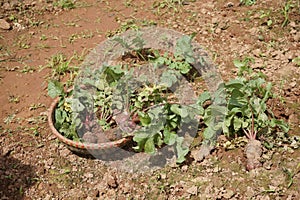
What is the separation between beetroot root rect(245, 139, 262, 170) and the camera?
10.8 ft

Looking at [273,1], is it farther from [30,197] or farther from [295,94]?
[30,197]

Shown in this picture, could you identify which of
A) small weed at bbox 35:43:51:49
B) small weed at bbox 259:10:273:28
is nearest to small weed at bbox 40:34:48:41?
small weed at bbox 35:43:51:49

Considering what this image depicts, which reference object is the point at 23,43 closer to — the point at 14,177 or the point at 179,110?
the point at 14,177

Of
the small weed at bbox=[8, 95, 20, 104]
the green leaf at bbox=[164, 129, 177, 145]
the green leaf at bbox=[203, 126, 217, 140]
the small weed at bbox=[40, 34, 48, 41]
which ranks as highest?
the green leaf at bbox=[203, 126, 217, 140]

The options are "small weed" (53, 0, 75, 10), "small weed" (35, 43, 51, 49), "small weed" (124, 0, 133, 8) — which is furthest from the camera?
"small weed" (53, 0, 75, 10)

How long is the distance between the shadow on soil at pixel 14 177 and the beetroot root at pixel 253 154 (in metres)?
1.72

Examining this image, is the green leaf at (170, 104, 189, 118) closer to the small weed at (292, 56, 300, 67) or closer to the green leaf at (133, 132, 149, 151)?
the green leaf at (133, 132, 149, 151)

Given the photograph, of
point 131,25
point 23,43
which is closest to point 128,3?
point 131,25

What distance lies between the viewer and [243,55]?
4.30m

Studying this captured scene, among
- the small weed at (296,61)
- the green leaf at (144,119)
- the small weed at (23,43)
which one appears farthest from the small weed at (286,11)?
the small weed at (23,43)

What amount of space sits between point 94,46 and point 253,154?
219 cm

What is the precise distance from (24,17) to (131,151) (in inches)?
103

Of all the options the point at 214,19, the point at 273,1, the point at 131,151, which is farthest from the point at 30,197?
the point at 273,1

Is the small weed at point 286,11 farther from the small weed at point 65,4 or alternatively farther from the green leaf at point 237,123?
the small weed at point 65,4
